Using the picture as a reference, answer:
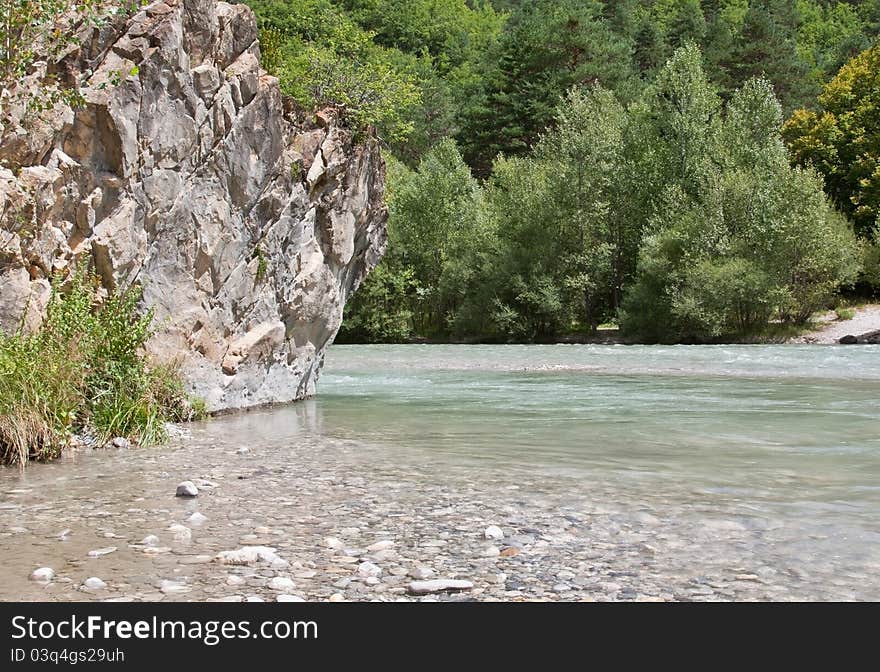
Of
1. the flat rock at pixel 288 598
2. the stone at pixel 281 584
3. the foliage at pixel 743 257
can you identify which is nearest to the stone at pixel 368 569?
the stone at pixel 281 584

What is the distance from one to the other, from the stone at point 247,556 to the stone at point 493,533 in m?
1.59

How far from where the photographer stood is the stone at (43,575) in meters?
5.24

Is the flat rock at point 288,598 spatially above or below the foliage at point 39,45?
below

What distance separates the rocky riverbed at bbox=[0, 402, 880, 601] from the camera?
523 centimetres

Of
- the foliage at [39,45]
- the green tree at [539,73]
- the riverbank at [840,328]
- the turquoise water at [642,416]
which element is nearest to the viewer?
the turquoise water at [642,416]

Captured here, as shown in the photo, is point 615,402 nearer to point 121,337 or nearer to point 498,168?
point 121,337

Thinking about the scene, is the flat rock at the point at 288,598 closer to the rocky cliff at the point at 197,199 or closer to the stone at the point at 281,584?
the stone at the point at 281,584

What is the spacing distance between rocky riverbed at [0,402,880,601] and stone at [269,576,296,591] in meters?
0.01

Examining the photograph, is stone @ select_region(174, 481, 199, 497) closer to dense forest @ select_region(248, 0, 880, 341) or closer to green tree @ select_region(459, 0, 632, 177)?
dense forest @ select_region(248, 0, 880, 341)

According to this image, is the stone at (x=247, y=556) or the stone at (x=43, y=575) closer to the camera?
the stone at (x=43, y=575)

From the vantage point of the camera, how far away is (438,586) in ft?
17.0

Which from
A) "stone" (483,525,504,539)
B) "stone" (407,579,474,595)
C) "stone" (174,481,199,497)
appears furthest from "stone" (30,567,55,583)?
"stone" (483,525,504,539)

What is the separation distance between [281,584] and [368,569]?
Answer: 23.9 inches

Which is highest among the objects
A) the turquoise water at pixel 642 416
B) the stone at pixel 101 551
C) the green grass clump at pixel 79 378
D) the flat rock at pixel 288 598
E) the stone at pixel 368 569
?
the green grass clump at pixel 79 378
